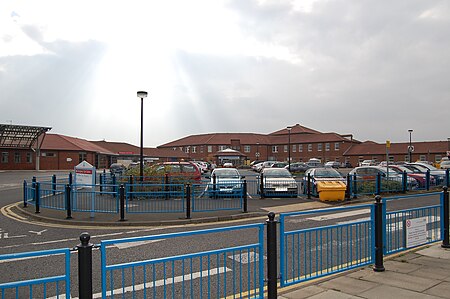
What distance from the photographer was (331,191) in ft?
52.5

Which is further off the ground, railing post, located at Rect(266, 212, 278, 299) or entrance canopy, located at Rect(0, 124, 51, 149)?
entrance canopy, located at Rect(0, 124, 51, 149)

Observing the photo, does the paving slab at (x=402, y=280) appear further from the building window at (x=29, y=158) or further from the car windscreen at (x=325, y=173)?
the building window at (x=29, y=158)

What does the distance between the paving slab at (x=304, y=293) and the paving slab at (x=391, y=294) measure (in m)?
0.57

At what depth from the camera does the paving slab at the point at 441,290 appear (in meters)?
4.91

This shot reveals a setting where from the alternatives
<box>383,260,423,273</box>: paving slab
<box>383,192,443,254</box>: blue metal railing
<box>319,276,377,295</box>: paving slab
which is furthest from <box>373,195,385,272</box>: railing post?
<box>319,276,377,295</box>: paving slab

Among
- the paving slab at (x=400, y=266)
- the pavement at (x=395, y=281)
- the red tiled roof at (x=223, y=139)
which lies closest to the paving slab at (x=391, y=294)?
the pavement at (x=395, y=281)

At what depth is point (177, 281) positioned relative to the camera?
576 cm

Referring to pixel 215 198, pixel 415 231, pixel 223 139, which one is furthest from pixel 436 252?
pixel 223 139

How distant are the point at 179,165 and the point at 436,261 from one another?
14639mm

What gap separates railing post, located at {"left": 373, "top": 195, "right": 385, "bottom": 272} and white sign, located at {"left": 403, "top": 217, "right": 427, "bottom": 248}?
110cm

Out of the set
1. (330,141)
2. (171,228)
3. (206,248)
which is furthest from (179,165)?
(330,141)

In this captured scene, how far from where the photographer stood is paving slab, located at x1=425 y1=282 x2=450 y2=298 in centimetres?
491

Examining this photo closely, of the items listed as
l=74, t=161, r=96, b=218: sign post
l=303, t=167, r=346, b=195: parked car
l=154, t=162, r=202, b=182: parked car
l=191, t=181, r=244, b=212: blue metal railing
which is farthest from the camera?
l=154, t=162, r=202, b=182: parked car

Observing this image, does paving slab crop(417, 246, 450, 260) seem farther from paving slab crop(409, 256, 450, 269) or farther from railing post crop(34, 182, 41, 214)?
railing post crop(34, 182, 41, 214)
